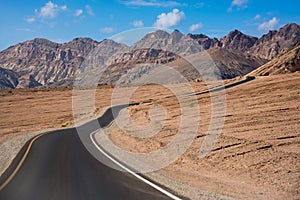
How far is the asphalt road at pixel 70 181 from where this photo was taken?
31.2 feet

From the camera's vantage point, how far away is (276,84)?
37.2m

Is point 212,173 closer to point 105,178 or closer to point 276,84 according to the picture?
point 105,178

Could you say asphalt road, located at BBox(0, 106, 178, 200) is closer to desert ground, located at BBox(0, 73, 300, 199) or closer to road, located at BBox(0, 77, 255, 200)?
road, located at BBox(0, 77, 255, 200)

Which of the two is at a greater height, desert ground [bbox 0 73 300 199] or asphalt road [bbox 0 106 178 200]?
asphalt road [bbox 0 106 178 200]

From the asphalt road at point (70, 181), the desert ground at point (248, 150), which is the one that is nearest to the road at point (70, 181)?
the asphalt road at point (70, 181)

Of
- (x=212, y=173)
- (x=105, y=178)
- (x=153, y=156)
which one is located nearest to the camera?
(x=105, y=178)

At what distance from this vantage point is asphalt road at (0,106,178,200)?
31.2ft

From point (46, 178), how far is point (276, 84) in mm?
30842

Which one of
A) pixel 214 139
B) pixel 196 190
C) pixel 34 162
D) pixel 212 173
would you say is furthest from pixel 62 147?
pixel 196 190

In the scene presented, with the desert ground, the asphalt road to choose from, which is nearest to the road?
the asphalt road

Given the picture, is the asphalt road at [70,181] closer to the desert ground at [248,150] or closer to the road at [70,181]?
the road at [70,181]

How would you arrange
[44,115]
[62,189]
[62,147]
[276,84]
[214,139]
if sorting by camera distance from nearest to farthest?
[62,189], [214,139], [62,147], [276,84], [44,115]

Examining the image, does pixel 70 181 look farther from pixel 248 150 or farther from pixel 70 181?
pixel 248 150

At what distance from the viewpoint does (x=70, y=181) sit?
11289mm
